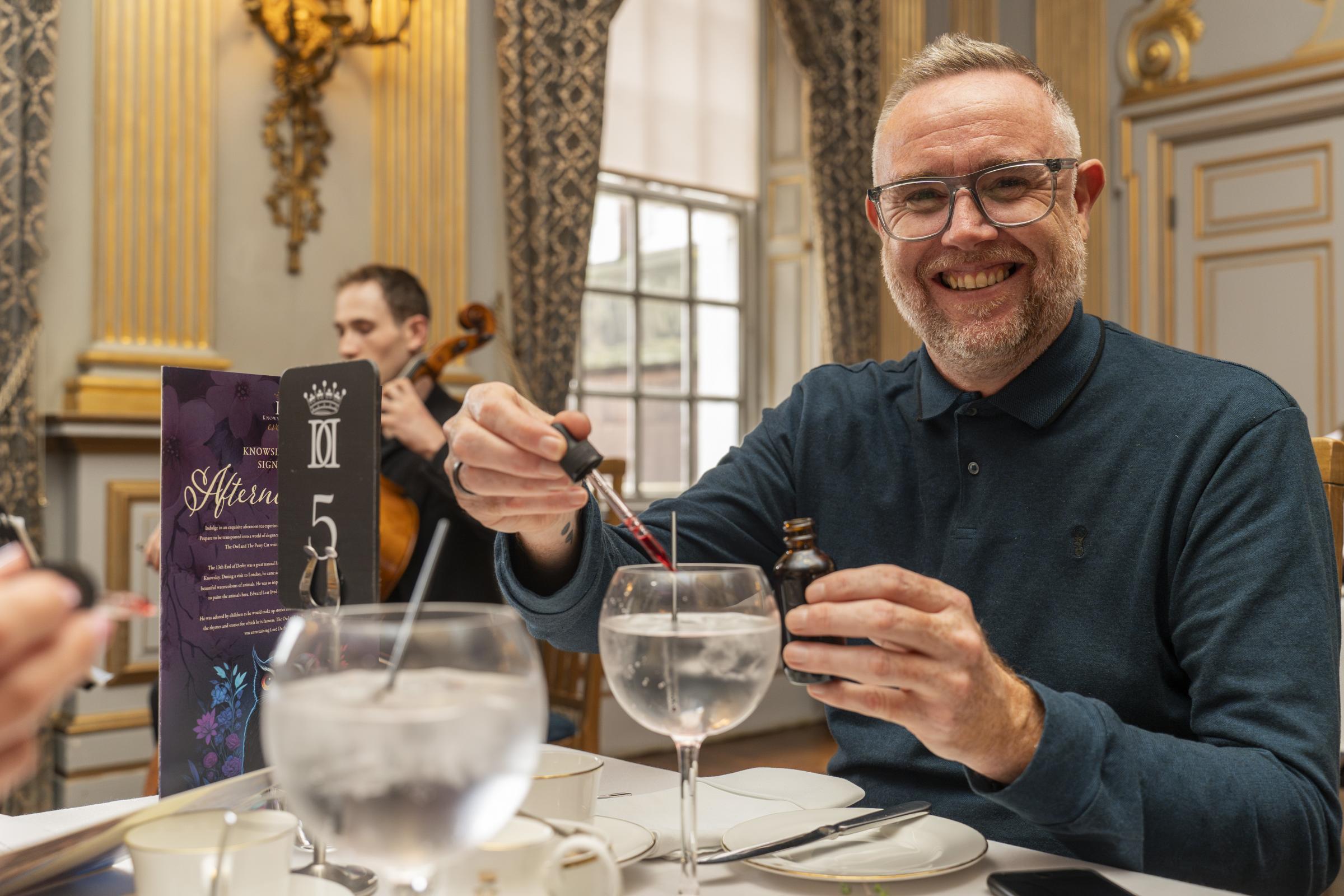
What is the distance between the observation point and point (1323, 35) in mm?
4527

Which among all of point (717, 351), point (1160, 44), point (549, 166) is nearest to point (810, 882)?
point (549, 166)

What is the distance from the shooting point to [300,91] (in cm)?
329

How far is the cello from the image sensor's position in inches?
91.1

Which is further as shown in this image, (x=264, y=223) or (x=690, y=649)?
(x=264, y=223)

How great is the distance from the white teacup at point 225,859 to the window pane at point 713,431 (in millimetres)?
4008

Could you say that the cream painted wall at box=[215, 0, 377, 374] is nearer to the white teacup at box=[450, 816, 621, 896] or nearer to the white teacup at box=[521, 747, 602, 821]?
the white teacup at box=[521, 747, 602, 821]

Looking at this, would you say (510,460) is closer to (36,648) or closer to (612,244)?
(36,648)

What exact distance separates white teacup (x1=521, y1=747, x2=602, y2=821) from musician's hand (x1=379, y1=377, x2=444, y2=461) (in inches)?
73.1

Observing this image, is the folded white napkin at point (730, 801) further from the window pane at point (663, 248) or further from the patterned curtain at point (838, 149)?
the patterned curtain at point (838, 149)

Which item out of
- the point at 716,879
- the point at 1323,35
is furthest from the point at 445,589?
the point at 1323,35

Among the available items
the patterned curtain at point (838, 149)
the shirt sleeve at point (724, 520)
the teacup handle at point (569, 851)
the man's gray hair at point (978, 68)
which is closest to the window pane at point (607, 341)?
A: the patterned curtain at point (838, 149)

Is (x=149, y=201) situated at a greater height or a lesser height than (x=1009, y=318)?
greater

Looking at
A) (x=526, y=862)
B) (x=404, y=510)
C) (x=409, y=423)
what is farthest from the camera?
(x=409, y=423)

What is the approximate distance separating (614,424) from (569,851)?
385 cm
